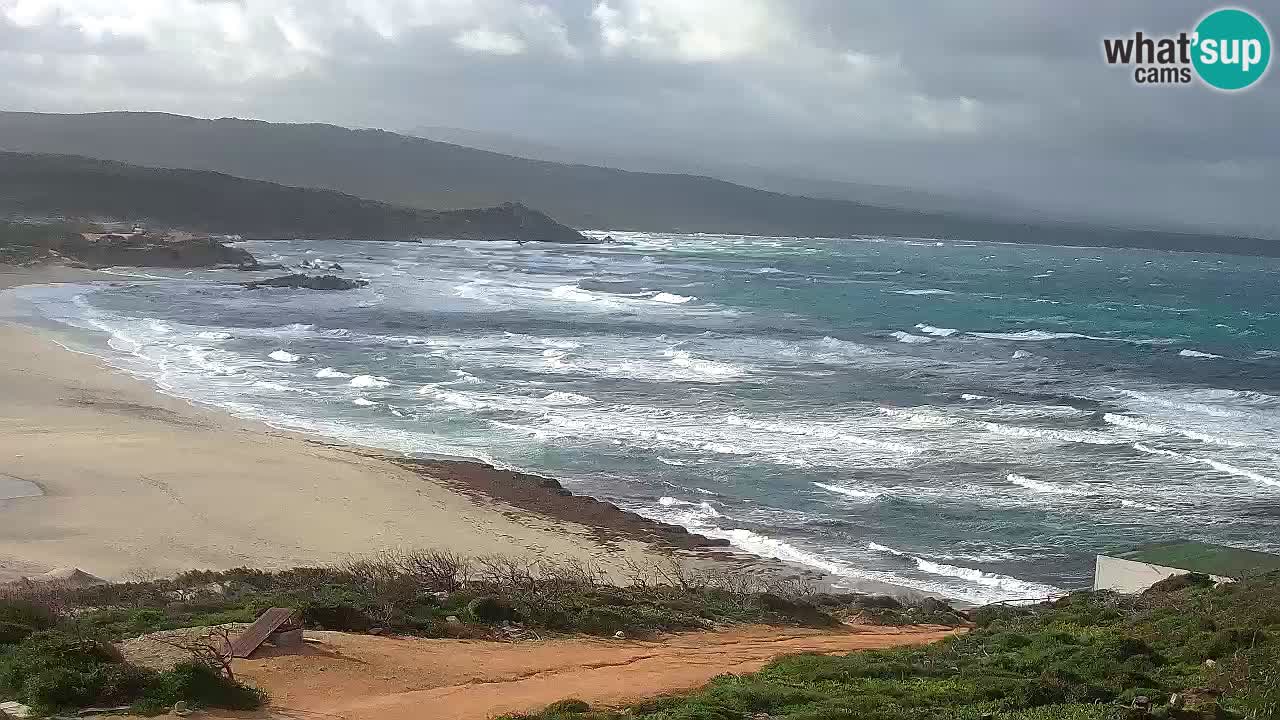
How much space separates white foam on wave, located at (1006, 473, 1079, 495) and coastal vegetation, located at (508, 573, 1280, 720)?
36.2ft

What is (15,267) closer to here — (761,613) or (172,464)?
(172,464)

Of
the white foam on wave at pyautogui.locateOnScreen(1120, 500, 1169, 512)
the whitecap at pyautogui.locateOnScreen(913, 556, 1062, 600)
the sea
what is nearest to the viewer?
the whitecap at pyautogui.locateOnScreen(913, 556, 1062, 600)

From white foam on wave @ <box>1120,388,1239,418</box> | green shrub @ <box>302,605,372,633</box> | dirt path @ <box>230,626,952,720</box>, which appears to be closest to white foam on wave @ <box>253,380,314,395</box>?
green shrub @ <box>302,605,372,633</box>

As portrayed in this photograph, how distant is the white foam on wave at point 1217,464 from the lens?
82.9 feet

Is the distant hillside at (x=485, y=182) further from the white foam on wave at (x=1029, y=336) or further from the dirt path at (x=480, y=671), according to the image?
the dirt path at (x=480, y=671)

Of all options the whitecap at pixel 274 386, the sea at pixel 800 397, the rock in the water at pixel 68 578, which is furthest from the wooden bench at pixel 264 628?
the whitecap at pixel 274 386

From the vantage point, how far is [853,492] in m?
23.8

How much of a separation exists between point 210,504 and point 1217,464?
22.7 m

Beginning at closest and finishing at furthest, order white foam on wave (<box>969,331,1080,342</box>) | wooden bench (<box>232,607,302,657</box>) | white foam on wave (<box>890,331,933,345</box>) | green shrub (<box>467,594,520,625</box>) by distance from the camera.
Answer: wooden bench (<box>232,607,302,657</box>) < green shrub (<box>467,594,520,625</box>) < white foam on wave (<box>890,331,933,345</box>) < white foam on wave (<box>969,331,1080,342</box>)

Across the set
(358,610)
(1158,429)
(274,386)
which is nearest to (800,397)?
(1158,429)

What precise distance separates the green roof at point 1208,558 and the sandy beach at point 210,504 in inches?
333

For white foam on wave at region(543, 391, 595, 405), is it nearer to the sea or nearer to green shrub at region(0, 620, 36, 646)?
the sea

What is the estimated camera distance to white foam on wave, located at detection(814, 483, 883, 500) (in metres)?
23.5

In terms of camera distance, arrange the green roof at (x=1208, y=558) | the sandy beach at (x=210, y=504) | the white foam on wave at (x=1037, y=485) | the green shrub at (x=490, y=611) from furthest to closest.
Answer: the white foam on wave at (x=1037, y=485), the sandy beach at (x=210, y=504), the green roof at (x=1208, y=558), the green shrub at (x=490, y=611)
